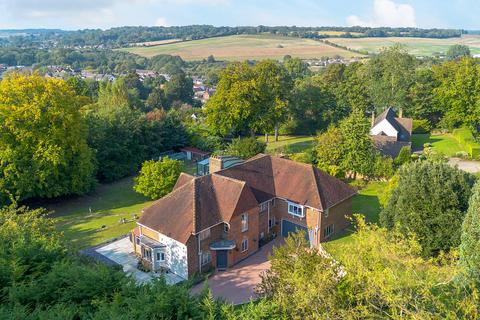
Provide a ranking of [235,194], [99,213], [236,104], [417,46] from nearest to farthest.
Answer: [235,194]
[99,213]
[236,104]
[417,46]

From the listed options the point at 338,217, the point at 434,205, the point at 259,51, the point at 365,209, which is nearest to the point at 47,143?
the point at 338,217

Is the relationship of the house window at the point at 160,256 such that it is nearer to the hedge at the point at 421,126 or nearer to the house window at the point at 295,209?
the house window at the point at 295,209

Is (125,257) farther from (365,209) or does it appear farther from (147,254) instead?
(365,209)

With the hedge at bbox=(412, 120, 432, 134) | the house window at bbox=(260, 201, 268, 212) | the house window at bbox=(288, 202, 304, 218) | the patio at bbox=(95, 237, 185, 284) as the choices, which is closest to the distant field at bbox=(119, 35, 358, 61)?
the hedge at bbox=(412, 120, 432, 134)

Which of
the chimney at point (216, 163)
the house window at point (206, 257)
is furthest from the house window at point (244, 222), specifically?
the chimney at point (216, 163)

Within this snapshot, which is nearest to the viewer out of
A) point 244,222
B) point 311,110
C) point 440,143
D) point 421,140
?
point 244,222

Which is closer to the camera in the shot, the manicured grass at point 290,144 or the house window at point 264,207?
the house window at point 264,207
